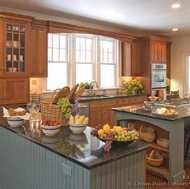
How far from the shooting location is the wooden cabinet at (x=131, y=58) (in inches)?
263

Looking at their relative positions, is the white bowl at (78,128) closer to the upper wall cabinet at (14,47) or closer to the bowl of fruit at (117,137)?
the bowl of fruit at (117,137)

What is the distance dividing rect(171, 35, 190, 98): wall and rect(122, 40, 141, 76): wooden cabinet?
1740 millimetres

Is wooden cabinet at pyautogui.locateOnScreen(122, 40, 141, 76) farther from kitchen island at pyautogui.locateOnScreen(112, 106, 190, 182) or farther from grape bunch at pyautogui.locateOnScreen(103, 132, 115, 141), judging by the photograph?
grape bunch at pyautogui.locateOnScreen(103, 132, 115, 141)

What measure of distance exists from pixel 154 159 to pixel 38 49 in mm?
3028

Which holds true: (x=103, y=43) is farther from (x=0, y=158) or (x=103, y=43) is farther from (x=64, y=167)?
(x=64, y=167)

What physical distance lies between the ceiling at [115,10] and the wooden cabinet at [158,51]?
2.75ft

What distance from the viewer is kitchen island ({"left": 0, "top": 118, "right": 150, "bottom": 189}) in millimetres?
1594

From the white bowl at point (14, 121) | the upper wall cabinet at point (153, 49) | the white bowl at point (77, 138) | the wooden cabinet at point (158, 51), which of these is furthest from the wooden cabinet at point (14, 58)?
the wooden cabinet at point (158, 51)

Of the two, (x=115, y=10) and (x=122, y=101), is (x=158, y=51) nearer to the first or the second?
(x=122, y=101)

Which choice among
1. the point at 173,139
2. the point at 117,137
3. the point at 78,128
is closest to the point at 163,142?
the point at 173,139

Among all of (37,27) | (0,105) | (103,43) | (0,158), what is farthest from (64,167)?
(103,43)

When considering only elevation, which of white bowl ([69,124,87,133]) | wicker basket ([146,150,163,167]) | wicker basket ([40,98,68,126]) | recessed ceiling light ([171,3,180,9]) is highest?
recessed ceiling light ([171,3,180,9])

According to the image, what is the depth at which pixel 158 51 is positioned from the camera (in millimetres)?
6949

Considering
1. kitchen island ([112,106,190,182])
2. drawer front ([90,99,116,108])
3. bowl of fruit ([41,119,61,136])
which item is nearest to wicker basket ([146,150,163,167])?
kitchen island ([112,106,190,182])
